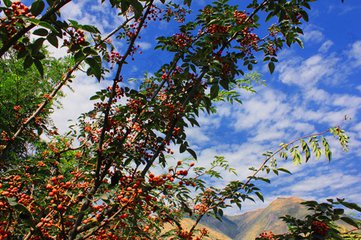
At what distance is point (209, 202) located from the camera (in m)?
4.64

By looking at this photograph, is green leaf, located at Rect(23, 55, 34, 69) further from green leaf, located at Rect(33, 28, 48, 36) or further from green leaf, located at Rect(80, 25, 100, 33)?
green leaf, located at Rect(80, 25, 100, 33)

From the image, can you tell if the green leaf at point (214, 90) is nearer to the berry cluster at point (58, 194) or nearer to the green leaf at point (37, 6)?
the berry cluster at point (58, 194)

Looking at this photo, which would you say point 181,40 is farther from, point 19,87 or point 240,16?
point 19,87

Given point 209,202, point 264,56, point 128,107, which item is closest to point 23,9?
point 128,107

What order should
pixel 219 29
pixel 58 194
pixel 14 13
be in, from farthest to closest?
pixel 219 29 < pixel 58 194 < pixel 14 13

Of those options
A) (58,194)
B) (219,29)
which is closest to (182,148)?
(219,29)

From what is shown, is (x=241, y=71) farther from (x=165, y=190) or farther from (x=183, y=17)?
(x=165, y=190)

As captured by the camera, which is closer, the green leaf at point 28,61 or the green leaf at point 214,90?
the green leaf at point 28,61

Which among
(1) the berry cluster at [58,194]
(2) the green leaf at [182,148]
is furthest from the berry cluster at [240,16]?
(1) the berry cluster at [58,194]

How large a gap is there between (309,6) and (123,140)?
3294mm

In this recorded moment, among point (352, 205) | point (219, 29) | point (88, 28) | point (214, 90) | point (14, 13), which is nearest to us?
point (88, 28)

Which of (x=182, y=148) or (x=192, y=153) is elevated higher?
(x=182, y=148)

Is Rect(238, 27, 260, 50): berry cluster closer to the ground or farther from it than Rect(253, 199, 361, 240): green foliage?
farther from it

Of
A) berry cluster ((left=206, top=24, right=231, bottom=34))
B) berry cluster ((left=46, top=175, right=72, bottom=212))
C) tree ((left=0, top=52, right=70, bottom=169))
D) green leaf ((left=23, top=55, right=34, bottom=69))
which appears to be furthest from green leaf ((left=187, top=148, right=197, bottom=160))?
tree ((left=0, top=52, right=70, bottom=169))
